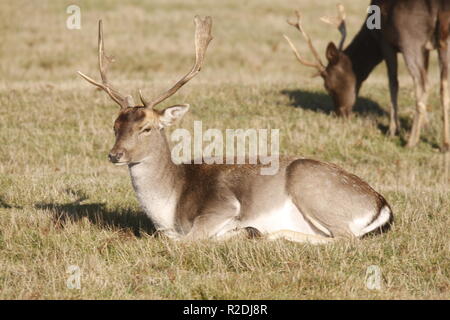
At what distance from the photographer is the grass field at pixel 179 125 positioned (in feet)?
19.4

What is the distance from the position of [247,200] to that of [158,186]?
77 centimetres

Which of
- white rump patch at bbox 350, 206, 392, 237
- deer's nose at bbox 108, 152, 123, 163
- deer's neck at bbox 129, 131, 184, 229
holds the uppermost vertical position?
deer's nose at bbox 108, 152, 123, 163

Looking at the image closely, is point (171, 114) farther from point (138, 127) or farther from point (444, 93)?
point (444, 93)

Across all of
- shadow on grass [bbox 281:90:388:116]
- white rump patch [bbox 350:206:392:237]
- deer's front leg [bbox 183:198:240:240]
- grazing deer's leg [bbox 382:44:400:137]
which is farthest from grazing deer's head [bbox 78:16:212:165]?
shadow on grass [bbox 281:90:388:116]

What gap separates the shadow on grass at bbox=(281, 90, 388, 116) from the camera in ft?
45.1

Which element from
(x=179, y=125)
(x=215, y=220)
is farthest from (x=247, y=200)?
(x=179, y=125)

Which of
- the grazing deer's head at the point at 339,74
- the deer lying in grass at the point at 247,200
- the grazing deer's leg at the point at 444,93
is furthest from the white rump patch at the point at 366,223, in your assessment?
the grazing deer's head at the point at 339,74

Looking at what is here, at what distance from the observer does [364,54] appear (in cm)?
1366

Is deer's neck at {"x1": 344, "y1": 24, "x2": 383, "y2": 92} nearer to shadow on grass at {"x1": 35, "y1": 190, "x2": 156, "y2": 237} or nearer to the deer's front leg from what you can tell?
shadow on grass at {"x1": 35, "y1": 190, "x2": 156, "y2": 237}

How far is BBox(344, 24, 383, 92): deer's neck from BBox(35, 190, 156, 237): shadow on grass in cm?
642

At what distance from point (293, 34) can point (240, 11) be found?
288 centimetres

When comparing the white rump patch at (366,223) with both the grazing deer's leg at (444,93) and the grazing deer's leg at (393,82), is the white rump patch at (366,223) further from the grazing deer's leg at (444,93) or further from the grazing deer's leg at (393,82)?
the grazing deer's leg at (393,82)
